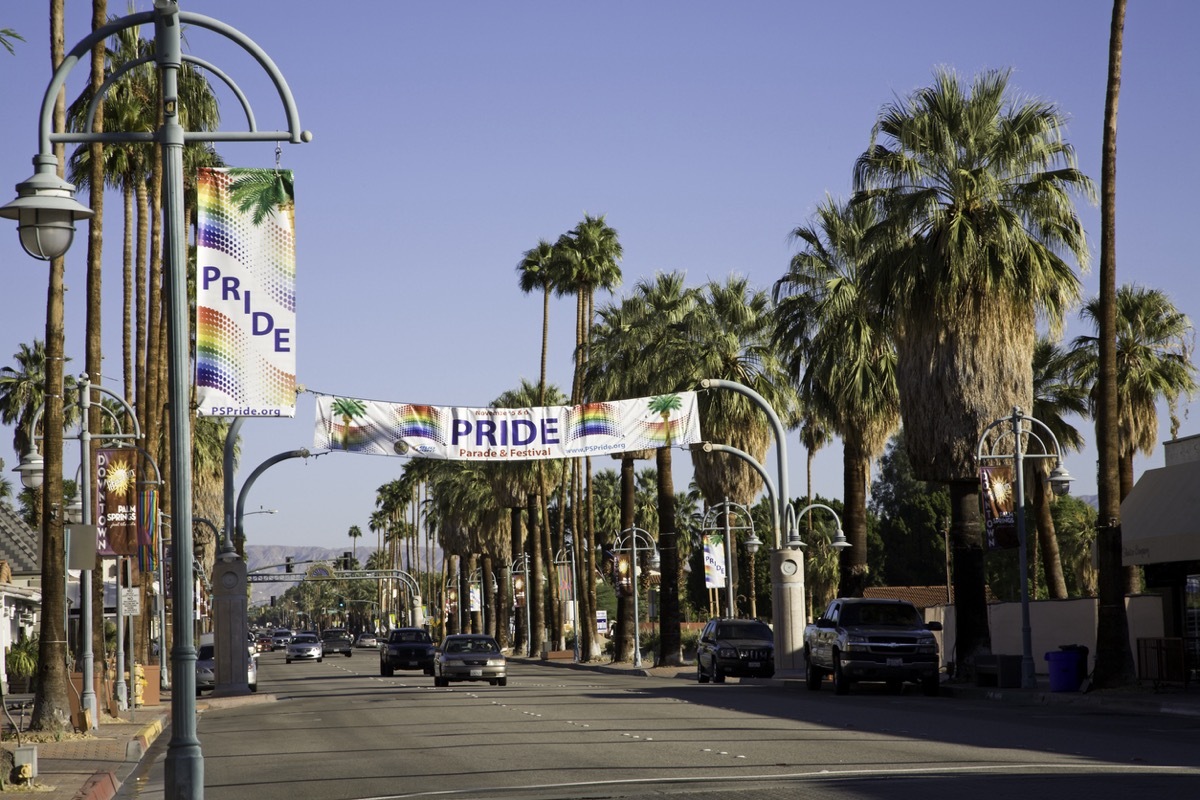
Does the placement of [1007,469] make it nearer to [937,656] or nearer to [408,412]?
[937,656]

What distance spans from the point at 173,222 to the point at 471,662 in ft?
103

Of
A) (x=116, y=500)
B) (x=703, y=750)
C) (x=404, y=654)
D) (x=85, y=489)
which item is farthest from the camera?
(x=404, y=654)

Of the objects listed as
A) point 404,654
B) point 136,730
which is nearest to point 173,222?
point 136,730

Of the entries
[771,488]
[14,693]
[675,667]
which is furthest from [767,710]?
[14,693]

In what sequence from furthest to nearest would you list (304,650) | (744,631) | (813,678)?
(304,650) < (744,631) < (813,678)

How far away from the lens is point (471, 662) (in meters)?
42.2

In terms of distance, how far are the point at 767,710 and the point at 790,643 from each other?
14.6m

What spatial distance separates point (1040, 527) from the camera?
1993 inches

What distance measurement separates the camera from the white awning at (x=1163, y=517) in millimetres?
29000

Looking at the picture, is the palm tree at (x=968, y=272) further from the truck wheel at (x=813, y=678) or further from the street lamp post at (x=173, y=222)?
the street lamp post at (x=173, y=222)

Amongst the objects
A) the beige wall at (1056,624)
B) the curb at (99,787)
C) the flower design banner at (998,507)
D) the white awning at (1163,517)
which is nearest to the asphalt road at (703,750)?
the curb at (99,787)

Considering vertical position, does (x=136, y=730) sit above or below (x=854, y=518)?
below

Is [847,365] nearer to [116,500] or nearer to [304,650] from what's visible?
[116,500]

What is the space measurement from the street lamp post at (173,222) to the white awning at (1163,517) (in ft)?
71.3
